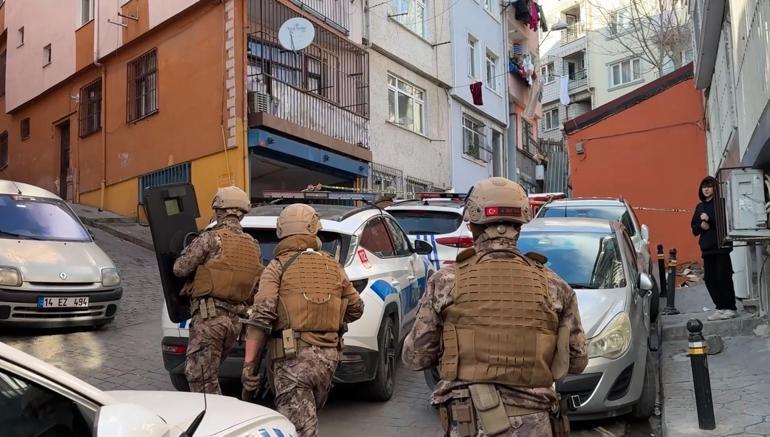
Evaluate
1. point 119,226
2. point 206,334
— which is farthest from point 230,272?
point 119,226

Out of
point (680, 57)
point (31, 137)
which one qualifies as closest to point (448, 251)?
point (31, 137)

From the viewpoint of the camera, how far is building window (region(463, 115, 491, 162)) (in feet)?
74.4

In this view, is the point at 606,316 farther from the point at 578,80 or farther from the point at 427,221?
the point at 578,80

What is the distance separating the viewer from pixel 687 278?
1373 centimetres

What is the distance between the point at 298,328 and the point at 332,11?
13.9m

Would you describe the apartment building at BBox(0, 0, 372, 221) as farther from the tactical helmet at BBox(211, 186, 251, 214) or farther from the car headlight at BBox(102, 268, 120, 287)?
the tactical helmet at BBox(211, 186, 251, 214)

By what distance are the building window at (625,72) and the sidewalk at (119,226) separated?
92.3ft

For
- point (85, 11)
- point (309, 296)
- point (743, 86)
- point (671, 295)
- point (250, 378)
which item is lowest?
point (250, 378)

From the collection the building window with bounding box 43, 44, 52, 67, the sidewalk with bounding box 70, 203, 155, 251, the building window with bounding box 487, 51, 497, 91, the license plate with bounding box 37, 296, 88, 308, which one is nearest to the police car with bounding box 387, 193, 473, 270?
the license plate with bounding box 37, 296, 88, 308

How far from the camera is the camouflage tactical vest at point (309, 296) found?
368cm

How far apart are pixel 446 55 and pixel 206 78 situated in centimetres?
888

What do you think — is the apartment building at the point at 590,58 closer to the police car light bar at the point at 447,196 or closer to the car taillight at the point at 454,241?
the police car light bar at the point at 447,196

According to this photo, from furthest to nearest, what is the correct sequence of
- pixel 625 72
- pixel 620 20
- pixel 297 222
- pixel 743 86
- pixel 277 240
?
1. pixel 625 72
2. pixel 620 20
3. pixel 743 86
4. pixel 277 240
5. pixel 297 222

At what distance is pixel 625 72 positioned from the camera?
36.7 metres
